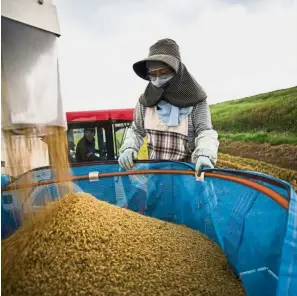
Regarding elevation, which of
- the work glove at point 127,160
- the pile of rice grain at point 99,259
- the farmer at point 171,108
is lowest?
the pile of rice grain at point 99,259

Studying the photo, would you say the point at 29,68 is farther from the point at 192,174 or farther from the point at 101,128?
the point at 101,128

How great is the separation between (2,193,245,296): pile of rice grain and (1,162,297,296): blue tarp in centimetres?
9

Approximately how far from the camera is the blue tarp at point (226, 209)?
77 cm

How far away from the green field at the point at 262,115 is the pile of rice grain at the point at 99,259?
78.3 inches

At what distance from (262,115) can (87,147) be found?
2000 millimetres

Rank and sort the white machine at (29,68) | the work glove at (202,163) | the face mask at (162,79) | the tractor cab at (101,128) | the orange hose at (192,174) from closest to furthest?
the white machine at (29,68) < the orange hose at (192,174) < the work glove at (202,163) < the face mask at (162,79) < the tractor cab at (101,128)

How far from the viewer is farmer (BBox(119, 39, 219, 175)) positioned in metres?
1.52

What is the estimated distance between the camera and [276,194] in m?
0.87

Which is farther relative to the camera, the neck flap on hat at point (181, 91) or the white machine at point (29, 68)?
the neck flap on hat at point (181, 91)

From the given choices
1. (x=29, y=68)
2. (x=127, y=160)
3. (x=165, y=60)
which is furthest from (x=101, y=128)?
(x=29, y=68)

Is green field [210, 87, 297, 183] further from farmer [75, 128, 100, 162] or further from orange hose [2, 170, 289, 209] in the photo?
orange hose [2, 170, 289, 209]

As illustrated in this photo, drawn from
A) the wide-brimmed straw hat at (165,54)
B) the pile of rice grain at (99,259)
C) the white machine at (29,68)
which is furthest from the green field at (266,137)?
the white machine at (29,68)

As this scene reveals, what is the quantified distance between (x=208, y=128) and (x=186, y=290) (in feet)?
2.51

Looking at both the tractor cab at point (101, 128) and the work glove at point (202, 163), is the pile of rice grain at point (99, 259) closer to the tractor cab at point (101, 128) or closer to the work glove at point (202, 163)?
the work glove at point (202, 163)
